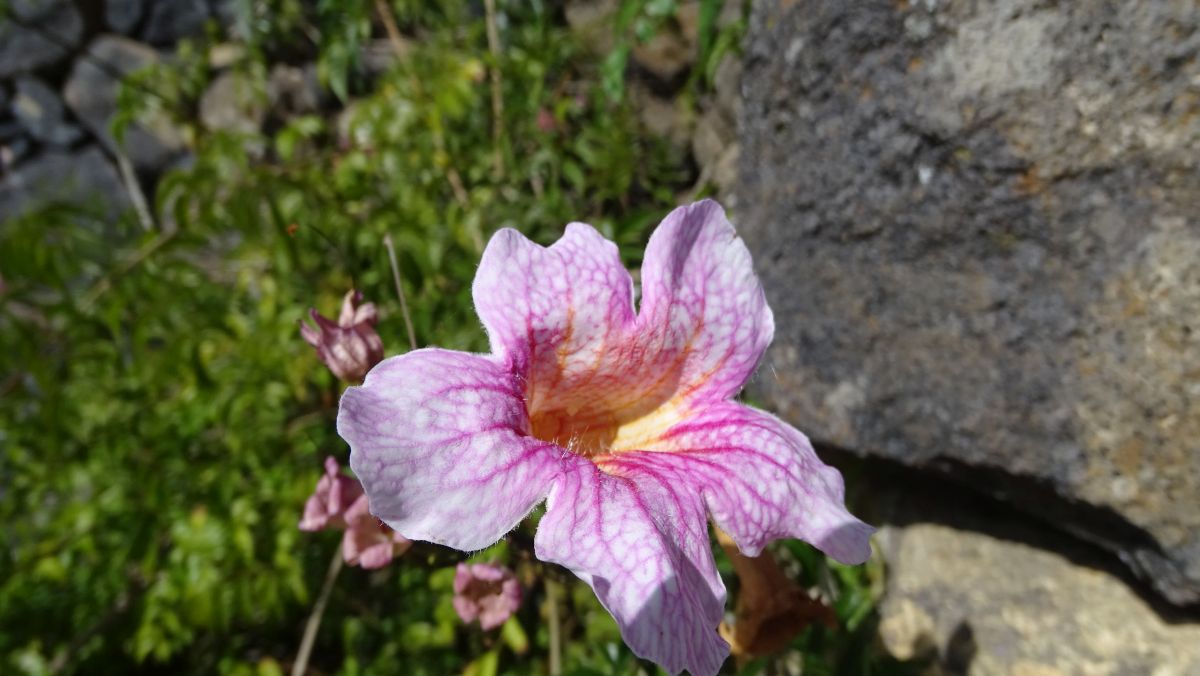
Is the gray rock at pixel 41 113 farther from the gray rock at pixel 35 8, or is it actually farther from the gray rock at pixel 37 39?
the gray rock at pixel 35 8

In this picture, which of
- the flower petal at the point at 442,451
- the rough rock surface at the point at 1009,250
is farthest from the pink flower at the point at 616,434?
the rough rock surface at the point at 1009,250

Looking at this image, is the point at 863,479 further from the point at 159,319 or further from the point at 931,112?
the point at 159,319

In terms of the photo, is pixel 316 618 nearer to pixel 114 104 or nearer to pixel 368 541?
pixel 368 541

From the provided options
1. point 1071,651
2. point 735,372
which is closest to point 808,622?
point 735,372

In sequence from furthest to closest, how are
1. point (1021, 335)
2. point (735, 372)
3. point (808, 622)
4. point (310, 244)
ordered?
1. point (310, 244)
2. point (1021, 335)
3. point (808, 622)
4. point (735, 372)

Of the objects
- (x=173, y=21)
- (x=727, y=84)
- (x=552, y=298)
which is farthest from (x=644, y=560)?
(x=173, y=21)

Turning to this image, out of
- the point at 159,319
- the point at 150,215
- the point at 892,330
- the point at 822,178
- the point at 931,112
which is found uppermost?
the point at 931,112

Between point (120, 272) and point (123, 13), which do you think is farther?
point (123, 13)
